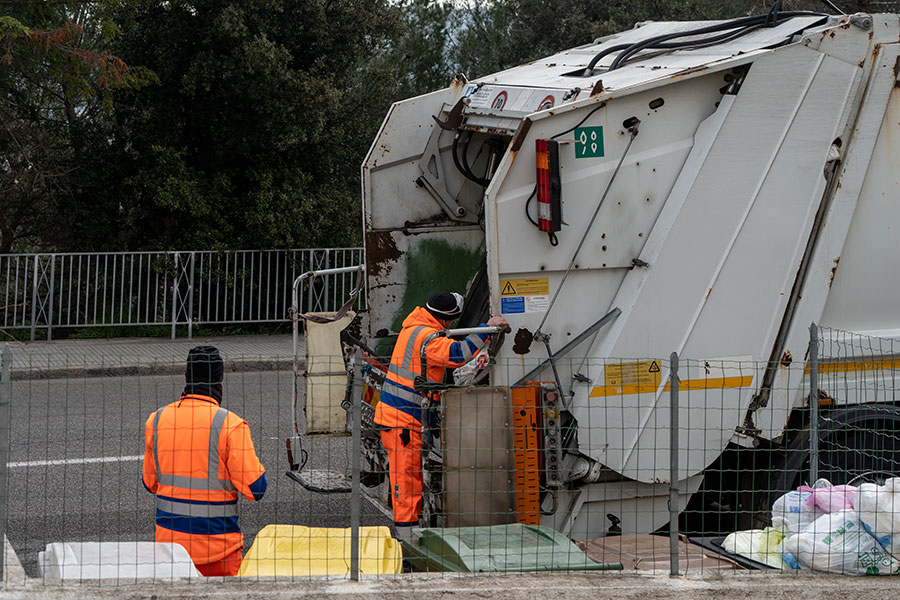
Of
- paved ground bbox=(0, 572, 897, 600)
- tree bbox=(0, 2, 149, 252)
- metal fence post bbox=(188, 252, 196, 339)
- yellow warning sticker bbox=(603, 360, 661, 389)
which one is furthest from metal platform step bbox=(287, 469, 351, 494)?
metal fence post bbox=(188, 252, 196, 339)

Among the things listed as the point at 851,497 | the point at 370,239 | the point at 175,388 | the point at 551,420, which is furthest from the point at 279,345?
the point at 851,497

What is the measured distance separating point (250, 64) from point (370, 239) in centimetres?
702

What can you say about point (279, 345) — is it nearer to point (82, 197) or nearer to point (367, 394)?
point (82, 197)

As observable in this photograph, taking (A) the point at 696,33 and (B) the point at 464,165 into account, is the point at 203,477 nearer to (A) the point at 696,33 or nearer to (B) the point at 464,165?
(B) the point at 464,165

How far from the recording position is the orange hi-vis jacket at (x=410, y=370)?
5816mm

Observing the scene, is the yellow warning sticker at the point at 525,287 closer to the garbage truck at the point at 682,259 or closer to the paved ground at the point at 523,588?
the garbage truck at the point at 682,259

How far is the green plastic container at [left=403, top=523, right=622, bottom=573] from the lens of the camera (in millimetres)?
4660

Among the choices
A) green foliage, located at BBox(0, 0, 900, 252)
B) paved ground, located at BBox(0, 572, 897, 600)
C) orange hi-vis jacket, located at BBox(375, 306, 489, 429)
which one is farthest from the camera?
green foliage, located at BBox(0, 0, 900, 252)

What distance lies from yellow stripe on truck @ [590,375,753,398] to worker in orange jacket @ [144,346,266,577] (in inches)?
69.6

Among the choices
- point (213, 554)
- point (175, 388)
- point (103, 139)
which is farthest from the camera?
point (103, 139)

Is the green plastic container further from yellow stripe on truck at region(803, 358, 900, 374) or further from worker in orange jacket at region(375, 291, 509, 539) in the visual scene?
yellow stripe on truck at region(803, 358, 900, 374)

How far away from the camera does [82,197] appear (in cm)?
1474

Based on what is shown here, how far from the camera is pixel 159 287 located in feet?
45.5

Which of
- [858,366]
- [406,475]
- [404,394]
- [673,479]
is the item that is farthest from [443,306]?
[858,366]
